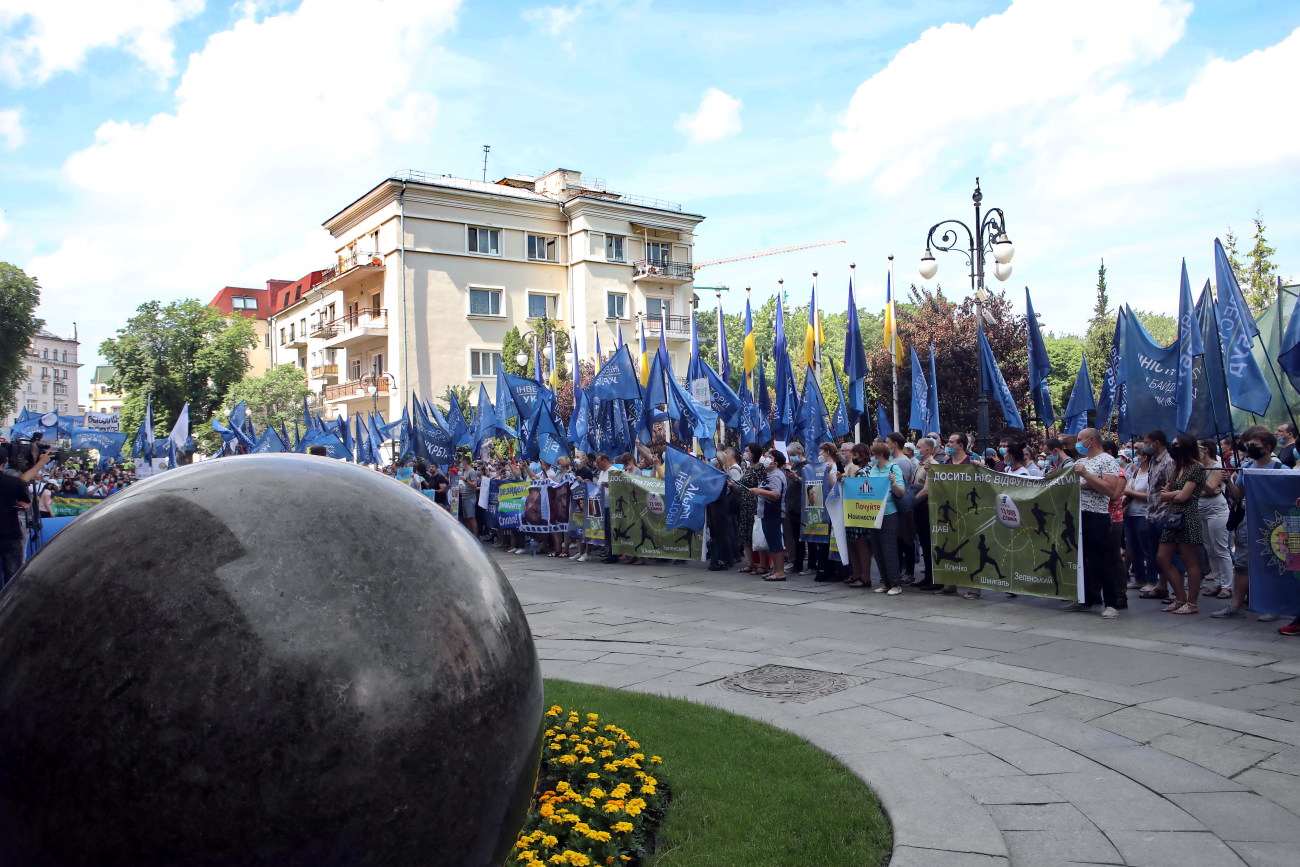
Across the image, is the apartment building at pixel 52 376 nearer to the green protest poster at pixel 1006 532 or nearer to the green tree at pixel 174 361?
the green tree at pixel 174 361

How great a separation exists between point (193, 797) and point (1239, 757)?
5.53 m

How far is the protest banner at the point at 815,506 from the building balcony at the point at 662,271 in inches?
1708

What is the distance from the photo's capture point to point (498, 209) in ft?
175

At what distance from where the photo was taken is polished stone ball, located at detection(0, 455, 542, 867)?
6.75 feet

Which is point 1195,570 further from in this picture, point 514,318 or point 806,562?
point 514,318

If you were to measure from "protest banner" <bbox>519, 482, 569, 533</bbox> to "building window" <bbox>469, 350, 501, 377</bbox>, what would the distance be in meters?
35.3

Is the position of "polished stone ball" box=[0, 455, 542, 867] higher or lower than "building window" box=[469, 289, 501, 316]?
lower

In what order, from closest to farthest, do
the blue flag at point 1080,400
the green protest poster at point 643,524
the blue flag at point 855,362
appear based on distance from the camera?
the green protest poster at point 643,524 → the blue flag at point 1080,400 → the blue flag at point 855,362

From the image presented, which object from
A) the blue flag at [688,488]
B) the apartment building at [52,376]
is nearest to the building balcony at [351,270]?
the blue flag at [688,488]

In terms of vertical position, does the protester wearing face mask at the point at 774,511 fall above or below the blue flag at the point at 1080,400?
below

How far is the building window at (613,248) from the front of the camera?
5494 centimetres

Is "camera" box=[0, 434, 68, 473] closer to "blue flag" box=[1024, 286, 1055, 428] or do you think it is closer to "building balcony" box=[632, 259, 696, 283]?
"blue flag" box=[1024, 286, 1055, 428]

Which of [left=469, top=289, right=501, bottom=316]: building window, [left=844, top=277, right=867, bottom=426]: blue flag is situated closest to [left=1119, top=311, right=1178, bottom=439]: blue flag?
[left=844, top=277, right=867, bottom=426]: blue flag

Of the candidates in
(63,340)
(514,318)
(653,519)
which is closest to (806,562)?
(653,519)
